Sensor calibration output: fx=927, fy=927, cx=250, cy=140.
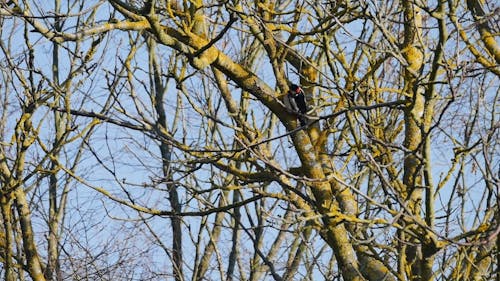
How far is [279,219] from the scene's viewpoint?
5312 millimetres

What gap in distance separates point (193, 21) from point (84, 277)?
14.2ft

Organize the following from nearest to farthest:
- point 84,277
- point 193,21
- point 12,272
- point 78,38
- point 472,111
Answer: point 78,38 → point 193,21 → point 472,111 → point 12,272 → point 84,277

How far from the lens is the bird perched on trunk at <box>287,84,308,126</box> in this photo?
617 centimetres

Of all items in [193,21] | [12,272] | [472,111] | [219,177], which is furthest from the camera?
[219,177]

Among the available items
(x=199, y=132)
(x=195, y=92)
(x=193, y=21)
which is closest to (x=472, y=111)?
(x=193, y=21)

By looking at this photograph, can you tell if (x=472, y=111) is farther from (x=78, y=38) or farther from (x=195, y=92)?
(x=195, y=92)

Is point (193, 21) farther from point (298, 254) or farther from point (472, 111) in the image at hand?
point (298, 254)

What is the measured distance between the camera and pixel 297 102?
6352mm

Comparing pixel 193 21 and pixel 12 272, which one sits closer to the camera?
pixel 193 21

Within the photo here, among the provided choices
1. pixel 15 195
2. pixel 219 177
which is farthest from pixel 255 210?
pixel 15 195

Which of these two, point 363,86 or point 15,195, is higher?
point 15,195

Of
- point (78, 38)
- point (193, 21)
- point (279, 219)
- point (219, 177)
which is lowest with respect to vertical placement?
point (279, 219)

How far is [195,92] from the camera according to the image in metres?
11.2

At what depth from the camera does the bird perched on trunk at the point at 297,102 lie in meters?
6.17
